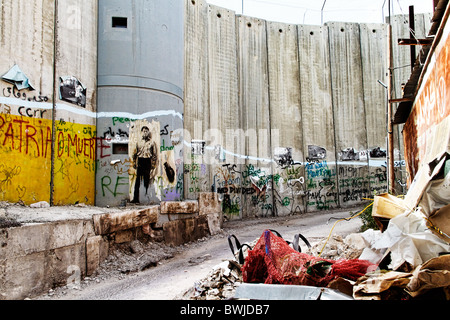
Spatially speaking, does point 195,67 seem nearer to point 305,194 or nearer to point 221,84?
point 221,84

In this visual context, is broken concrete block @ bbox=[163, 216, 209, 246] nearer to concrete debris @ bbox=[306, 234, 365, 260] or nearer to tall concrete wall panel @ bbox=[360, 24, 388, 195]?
concrete debris @ bbox=[306, 234, 365, 260]

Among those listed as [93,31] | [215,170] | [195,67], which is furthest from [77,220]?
[195,67]

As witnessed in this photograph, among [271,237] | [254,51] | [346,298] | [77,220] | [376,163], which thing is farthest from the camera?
[376,163]

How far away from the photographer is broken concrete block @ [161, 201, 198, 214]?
832 cm

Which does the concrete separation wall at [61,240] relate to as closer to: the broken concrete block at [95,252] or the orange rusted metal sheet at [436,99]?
the broken concrete block at [95,252]

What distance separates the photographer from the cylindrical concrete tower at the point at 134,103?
8469 mm

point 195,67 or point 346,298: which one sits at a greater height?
point 195,67

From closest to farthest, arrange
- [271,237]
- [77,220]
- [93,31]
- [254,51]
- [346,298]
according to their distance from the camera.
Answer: [346,298]
[271,237]
[77,220]
[93,31]
[254,51]

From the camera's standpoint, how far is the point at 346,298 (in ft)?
10.4

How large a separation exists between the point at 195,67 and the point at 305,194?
7108 mm

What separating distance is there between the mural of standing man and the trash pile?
4.62 m

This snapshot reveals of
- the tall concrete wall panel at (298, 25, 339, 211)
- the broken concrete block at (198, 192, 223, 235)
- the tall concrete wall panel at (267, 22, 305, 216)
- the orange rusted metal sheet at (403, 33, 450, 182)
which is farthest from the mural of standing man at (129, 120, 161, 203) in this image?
the tall concrete wall panel at (298, 25, 339, 211)

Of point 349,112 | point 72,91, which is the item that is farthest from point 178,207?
point 349,112
